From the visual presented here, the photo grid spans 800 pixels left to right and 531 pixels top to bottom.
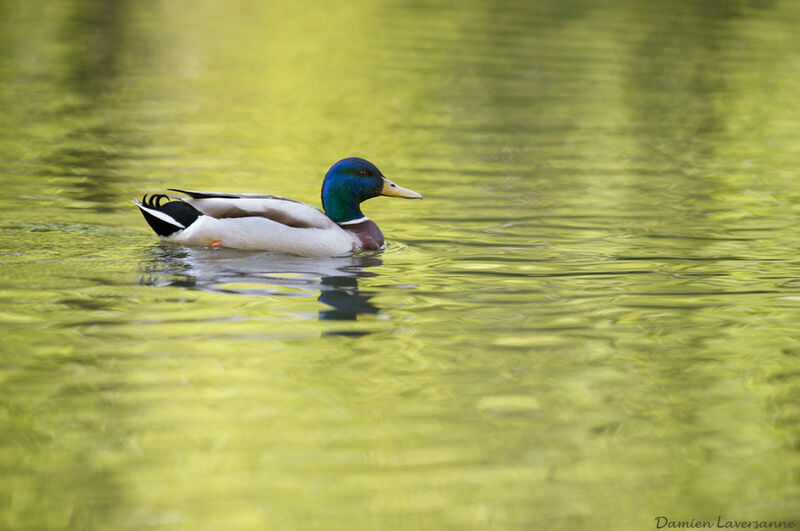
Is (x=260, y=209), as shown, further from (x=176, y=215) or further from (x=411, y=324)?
(x=411, y=324)

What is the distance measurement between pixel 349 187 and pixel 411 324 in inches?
109

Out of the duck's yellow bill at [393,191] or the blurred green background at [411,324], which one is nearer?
the blurred green background at [411,324]

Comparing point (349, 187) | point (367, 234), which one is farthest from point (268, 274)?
point (349, 187)

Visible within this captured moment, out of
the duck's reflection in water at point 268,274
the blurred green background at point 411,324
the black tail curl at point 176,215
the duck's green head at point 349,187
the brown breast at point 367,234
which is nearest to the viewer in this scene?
the blurred green background at point 411,324

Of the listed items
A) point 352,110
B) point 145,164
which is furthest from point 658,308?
point 352,110

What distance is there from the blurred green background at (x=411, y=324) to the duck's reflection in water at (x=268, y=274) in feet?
0.13

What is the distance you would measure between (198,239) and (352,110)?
9.72 m

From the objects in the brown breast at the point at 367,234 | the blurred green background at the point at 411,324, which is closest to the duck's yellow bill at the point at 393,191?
the brown breast at the point at 367,234

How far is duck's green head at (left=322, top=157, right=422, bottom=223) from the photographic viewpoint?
1052 centimetres

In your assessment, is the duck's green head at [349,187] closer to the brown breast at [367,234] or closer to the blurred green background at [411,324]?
the brown breast at [367,234]

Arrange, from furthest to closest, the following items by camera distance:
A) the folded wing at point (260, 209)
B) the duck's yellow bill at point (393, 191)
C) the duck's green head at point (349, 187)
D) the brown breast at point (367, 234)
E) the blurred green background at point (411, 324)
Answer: the duck's yellow bill at point (393, 191)
the duck's green head at point (349, 187)
the brown breast at point (367, 234)
the folded wing at point (260, 209)
the blurred green background at point (411, 324)

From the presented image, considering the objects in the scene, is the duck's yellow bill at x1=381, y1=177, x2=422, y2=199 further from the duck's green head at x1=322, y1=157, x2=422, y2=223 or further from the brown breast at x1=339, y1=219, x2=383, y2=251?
the brown breast at x1=339, y1=219, x2=383, y2=251

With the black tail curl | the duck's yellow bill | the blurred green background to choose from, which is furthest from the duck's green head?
the black tail curl

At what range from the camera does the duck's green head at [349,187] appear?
414 inches
